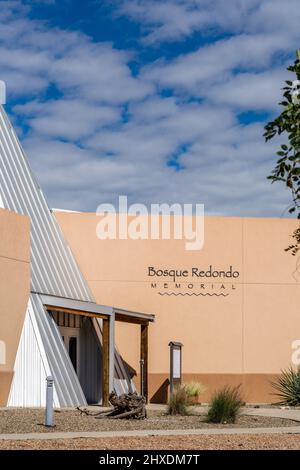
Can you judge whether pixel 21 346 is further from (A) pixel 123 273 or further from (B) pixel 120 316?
(A) pixel 123 273

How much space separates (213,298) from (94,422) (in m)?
13.3

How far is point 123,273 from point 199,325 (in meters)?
3.25

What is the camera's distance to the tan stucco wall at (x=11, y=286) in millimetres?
22938

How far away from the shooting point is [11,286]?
2331 centimetres

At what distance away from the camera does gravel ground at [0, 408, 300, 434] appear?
17.1 meters

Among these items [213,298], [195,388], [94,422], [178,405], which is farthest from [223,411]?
[213,298]

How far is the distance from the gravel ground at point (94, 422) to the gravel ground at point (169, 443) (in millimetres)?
2319

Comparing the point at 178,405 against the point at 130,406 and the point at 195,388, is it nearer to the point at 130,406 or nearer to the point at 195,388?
the point at 130,406

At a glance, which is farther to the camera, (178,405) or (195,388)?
(195,388)

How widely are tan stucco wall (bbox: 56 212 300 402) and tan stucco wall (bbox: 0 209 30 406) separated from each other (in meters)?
6.75

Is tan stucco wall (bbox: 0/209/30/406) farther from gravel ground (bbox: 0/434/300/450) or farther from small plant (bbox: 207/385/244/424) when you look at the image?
gravel ground (bbox: 0/434/300/450)

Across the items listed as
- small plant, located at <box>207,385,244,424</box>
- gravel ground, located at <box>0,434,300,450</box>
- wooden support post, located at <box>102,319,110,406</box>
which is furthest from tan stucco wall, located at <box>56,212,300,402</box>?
gravel ground, located at <box>0,434,300,450</box>

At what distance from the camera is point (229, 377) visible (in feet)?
101

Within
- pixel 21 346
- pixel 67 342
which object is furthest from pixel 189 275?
pixel 21 346
